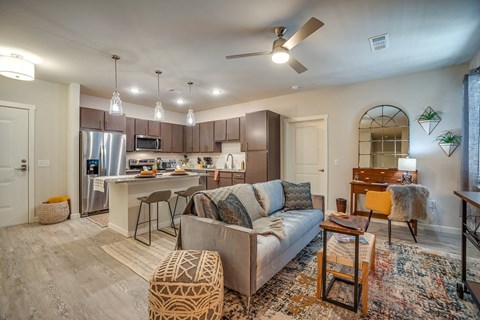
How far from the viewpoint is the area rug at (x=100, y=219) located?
12.8 ft

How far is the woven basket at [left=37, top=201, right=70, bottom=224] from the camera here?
12.7 ft

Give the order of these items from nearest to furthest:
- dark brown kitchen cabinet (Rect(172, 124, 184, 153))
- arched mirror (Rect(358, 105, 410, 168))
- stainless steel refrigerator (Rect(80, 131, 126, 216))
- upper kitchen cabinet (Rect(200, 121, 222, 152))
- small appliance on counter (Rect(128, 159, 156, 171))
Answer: arched mirror (Rect(358, 105, 410, 168))
stainless steel refrigerator (Rect(80, 131, 126, 216))
small appliance on counter (Rect(128, 159, 156, 171))
upper kitchen cabinet (Rect(200, 121, 222, 152))
dark brown kitchen cabinet (Rect(172, 124, 184, 153))

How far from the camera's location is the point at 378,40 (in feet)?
8.69

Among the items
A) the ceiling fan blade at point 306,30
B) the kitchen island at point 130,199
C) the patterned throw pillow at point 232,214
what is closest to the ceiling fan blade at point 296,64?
the ceiling fan blade at point 306,30

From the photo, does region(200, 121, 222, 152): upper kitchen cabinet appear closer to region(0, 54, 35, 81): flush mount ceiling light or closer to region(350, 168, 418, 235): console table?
region(350, 168, 418, 235): console table

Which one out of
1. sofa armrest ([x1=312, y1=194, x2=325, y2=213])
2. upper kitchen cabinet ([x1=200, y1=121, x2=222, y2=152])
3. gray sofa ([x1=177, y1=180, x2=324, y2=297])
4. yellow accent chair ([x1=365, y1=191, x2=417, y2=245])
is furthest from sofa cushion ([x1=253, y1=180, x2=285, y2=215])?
upper kitchen cabinet ([x1=200, y1=121, x2=222, y2=152])

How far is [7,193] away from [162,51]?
385 cm

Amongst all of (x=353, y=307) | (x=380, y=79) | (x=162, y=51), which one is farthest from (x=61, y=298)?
(x=380, y=79)

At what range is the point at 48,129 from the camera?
4238 mm

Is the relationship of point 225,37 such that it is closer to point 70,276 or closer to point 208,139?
point 70,276

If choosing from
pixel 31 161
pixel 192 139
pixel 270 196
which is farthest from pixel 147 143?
pixel 270 196

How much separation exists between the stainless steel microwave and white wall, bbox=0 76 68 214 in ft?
4.96

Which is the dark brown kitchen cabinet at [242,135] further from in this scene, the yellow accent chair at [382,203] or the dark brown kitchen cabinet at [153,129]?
the yellow accent chair at [382,203]

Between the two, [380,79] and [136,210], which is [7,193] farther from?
[380,79]
